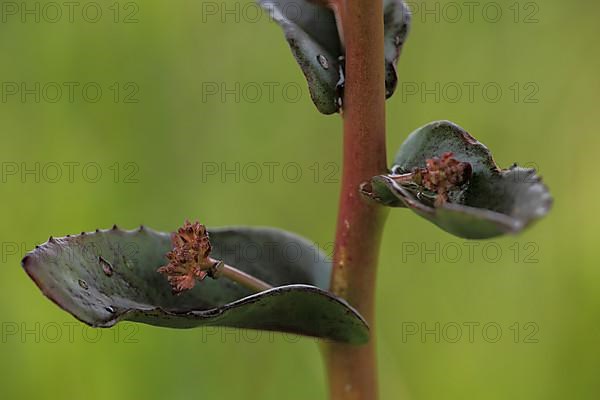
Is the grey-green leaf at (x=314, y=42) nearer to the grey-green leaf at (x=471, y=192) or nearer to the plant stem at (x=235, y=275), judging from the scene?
the grey-green leaf at (x=471, y=192)

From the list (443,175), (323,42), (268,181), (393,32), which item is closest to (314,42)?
(323,42)

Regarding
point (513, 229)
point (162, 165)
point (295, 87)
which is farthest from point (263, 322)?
point (295, 87)

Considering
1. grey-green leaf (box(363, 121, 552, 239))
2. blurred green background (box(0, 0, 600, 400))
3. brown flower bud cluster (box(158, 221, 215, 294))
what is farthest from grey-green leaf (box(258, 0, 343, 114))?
blurred green background (box(0, 0, 600, 400))

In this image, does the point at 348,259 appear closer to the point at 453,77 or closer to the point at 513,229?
the point at 513,229

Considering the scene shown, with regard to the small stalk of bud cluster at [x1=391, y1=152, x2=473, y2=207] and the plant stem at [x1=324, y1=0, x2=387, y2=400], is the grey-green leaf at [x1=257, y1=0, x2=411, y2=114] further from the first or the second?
the small stalk of bud cluster at [x1=391, y1=152, x2=473, y2=207]

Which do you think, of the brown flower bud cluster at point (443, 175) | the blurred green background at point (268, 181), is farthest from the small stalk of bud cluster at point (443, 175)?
the blurred green background at point (268, 181)

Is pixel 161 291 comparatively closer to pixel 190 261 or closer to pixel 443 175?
pixel 190 261

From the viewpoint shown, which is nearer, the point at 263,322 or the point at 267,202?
the point at 263,322
